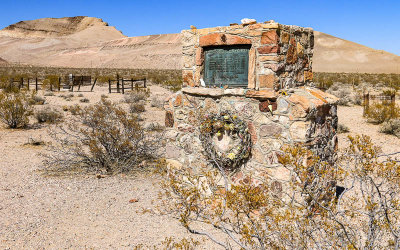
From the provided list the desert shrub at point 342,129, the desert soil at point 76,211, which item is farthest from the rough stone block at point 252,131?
the desert shrub at point 342,129

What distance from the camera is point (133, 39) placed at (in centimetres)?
9275

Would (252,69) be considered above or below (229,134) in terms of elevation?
above

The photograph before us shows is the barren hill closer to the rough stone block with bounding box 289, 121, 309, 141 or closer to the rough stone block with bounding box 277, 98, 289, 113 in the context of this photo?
the rough stone block with bounding box 277, 98, 289, 113

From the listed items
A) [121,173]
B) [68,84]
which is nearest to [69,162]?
[121,173]

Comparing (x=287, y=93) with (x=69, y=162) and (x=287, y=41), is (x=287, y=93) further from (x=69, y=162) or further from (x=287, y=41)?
(x=69, y=162)

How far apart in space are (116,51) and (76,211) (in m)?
85.9

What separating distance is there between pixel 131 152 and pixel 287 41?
12.0 ft

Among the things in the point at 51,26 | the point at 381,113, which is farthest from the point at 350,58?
the point at 51,26

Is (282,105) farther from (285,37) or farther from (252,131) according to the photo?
(285,37)

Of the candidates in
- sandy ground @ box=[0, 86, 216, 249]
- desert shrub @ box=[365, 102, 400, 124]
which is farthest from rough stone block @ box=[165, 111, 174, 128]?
desert shrub @ box=[365, 102, 400, 124]

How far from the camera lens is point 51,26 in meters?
116

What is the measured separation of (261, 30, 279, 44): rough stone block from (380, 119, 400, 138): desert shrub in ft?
23.7

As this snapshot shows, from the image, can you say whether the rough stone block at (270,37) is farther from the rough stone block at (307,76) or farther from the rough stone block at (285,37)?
the rough stone block at (307,76)

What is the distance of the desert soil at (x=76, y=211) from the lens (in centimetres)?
407
